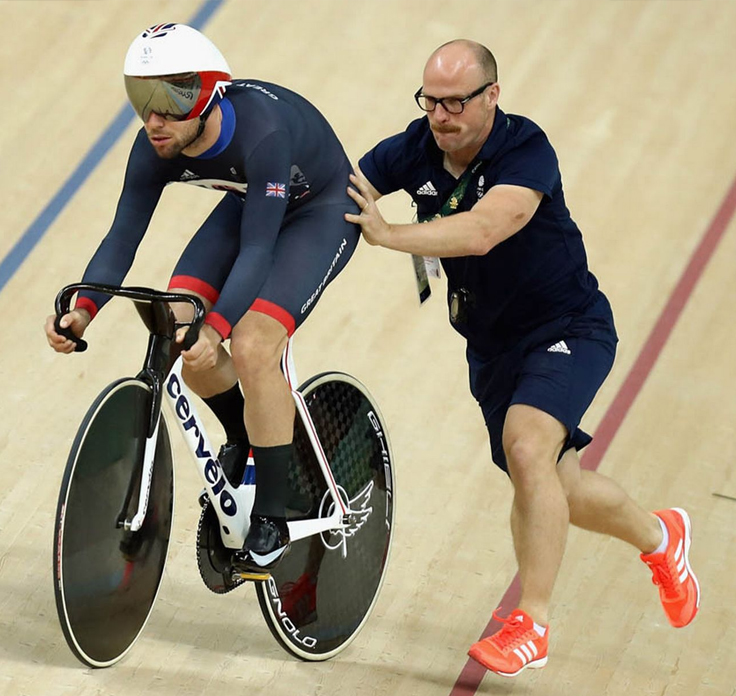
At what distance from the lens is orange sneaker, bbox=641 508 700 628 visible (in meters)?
4.31

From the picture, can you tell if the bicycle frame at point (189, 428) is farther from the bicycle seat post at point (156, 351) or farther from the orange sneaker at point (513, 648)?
the orange sneaker at point (513, 648)

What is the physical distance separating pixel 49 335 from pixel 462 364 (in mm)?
2383

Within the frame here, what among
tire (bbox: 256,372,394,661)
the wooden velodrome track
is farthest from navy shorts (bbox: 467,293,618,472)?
the wooden velodrome track

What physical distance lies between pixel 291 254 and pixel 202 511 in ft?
2.67

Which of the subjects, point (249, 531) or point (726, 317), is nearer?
point (249, 531)

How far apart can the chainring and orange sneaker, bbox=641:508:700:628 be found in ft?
4.40

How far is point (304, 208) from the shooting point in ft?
12.3

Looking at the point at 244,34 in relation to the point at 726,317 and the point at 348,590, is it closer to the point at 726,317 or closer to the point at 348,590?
the point at 726,317

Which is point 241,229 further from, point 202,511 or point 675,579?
point 675,579

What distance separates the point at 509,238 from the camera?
3965mm

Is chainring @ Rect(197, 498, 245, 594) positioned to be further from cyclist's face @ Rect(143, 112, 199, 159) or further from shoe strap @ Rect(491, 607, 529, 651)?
cyclist's face @ Rect(143, 112, 199, 159)

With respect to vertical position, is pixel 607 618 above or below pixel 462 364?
below

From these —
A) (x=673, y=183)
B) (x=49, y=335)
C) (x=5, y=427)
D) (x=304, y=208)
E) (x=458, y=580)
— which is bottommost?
(x=5, y=427)

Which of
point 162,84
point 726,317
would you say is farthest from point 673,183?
point 162,84
